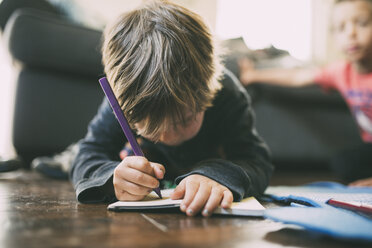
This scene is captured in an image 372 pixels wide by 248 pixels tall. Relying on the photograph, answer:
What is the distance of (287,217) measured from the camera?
0.34 meters

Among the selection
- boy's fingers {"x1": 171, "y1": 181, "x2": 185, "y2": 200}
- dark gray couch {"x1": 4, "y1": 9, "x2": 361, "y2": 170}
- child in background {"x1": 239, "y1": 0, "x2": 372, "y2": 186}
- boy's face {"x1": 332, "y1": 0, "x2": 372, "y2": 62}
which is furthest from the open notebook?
boy's face {"x1": 332, "y1": 0, "x2": 372, "y2": 62}

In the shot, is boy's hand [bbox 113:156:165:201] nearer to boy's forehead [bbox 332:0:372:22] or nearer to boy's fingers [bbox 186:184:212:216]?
boy's fingers [bbox 186:184:212:216]

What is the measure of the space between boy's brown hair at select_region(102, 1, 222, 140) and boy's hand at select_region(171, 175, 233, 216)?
0.09 metres

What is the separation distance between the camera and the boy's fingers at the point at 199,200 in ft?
1.32

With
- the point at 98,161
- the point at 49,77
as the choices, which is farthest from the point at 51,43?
the point at 98,161

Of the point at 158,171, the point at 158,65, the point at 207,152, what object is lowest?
the point at 207,152

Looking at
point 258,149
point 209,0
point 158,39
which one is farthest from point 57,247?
point 209,0

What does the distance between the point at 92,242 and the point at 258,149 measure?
43 centimetres

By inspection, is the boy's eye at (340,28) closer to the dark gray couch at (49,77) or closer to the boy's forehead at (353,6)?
the boy's forehead at (353,6)

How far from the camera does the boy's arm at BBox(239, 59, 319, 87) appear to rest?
1228 mm

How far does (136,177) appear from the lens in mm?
427


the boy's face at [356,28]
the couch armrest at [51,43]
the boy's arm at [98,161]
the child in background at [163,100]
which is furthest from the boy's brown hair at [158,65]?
the boy's face at [356,28]

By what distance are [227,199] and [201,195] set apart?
0.03m

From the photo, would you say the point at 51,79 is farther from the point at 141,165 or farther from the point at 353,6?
the point at 353,6
